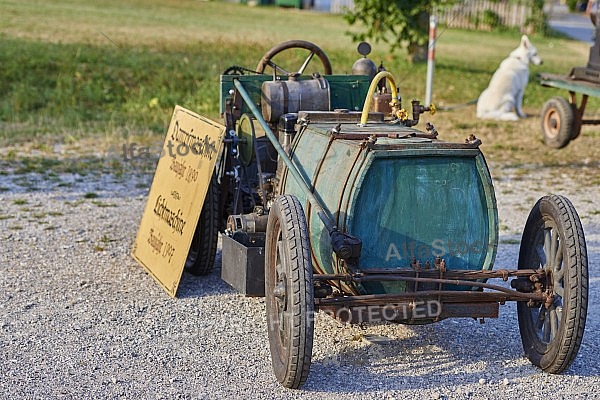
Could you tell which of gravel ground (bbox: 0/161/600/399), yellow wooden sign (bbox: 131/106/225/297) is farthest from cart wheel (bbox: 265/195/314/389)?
yellow wooden sign (bbox: 131/106/225/297)

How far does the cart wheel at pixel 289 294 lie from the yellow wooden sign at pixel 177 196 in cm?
137

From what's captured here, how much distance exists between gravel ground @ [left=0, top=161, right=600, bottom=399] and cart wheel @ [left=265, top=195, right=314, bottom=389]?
15cm

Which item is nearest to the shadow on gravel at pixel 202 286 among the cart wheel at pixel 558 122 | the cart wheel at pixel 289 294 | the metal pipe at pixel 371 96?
the cart wheel at pixel 289 294

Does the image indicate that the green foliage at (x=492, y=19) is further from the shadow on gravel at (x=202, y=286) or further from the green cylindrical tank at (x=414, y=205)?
the green cylindrical tank at (x=414, y=205)

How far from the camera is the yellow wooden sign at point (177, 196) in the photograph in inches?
235

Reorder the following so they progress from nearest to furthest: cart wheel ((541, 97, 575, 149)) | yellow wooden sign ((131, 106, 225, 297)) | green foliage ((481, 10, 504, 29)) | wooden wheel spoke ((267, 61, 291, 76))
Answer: yellow wooden sign ((131, 106, 225, 297)) → wooden wheel spoke ((267, 61, 291, 76)) → cart wheel ((541, 97, 575, 149)) → green foliage ((481, 10, 504, 29))

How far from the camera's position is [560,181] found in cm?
1026

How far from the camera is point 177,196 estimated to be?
630 centimetres

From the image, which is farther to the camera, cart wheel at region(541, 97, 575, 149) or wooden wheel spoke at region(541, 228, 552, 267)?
cart wheel at region(541, 97, 575, 149)

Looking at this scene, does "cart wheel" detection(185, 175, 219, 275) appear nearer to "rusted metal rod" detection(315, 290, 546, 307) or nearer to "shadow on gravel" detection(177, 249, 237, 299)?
"shadow on gravel" detection(177, 249, 237, 299)

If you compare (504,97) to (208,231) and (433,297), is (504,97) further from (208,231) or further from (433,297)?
(433,297)

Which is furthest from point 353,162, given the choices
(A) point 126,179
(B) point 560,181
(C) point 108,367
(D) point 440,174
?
(B) point 560,181

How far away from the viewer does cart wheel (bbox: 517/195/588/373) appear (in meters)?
4.42

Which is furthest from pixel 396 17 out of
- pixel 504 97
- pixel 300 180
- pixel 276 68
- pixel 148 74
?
pixel 300 180
